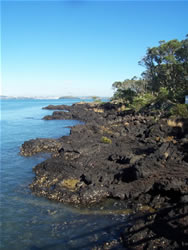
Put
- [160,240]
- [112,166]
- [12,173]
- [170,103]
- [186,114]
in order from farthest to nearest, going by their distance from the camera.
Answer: [170,103] → [186,114] → [12,173] → [112,166] → [160,240]

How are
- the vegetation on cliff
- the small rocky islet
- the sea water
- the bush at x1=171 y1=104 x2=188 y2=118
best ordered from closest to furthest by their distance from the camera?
1. the small rocky islet
2. the sea water
3. the bush at x1=171 y1=104 x2=188 y2=118
4. the vegetation on cliff

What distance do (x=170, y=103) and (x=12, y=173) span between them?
89.6 feet

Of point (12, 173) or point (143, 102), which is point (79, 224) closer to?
point (12, 173)

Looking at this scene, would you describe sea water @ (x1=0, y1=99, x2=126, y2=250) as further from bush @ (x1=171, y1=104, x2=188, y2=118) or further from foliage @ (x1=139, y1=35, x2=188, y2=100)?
foliage @ (x1=139, y1=35, x2=188, y2=100)

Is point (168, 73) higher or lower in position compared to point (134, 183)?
higher

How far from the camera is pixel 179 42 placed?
4447 centimetres

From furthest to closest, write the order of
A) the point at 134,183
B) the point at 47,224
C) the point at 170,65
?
1. the point at 170,65
2. the point at 134,183
3. the point at 47,224

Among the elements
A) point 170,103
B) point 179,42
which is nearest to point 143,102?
point 170,103

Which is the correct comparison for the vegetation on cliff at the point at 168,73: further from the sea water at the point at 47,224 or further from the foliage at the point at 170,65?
the sea water at the point at 47,224

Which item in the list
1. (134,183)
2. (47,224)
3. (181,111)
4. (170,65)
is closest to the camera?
(47,224)

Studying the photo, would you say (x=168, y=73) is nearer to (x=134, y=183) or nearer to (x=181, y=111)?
(x=181, y=111)

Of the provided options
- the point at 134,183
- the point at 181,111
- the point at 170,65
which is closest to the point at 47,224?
the point at 134,183

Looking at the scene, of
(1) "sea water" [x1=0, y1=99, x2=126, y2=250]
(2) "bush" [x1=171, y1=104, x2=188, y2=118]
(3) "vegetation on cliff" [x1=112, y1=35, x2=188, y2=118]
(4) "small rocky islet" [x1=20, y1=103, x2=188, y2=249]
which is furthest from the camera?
(3) "vegetation on cliff" [x1=112, y1=35, x2=188, y2=118]

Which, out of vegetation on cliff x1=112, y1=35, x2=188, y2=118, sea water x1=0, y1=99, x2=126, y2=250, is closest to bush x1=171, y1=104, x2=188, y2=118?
vegetation on cliff x1=112, y1=35, x2=188, y2=118
